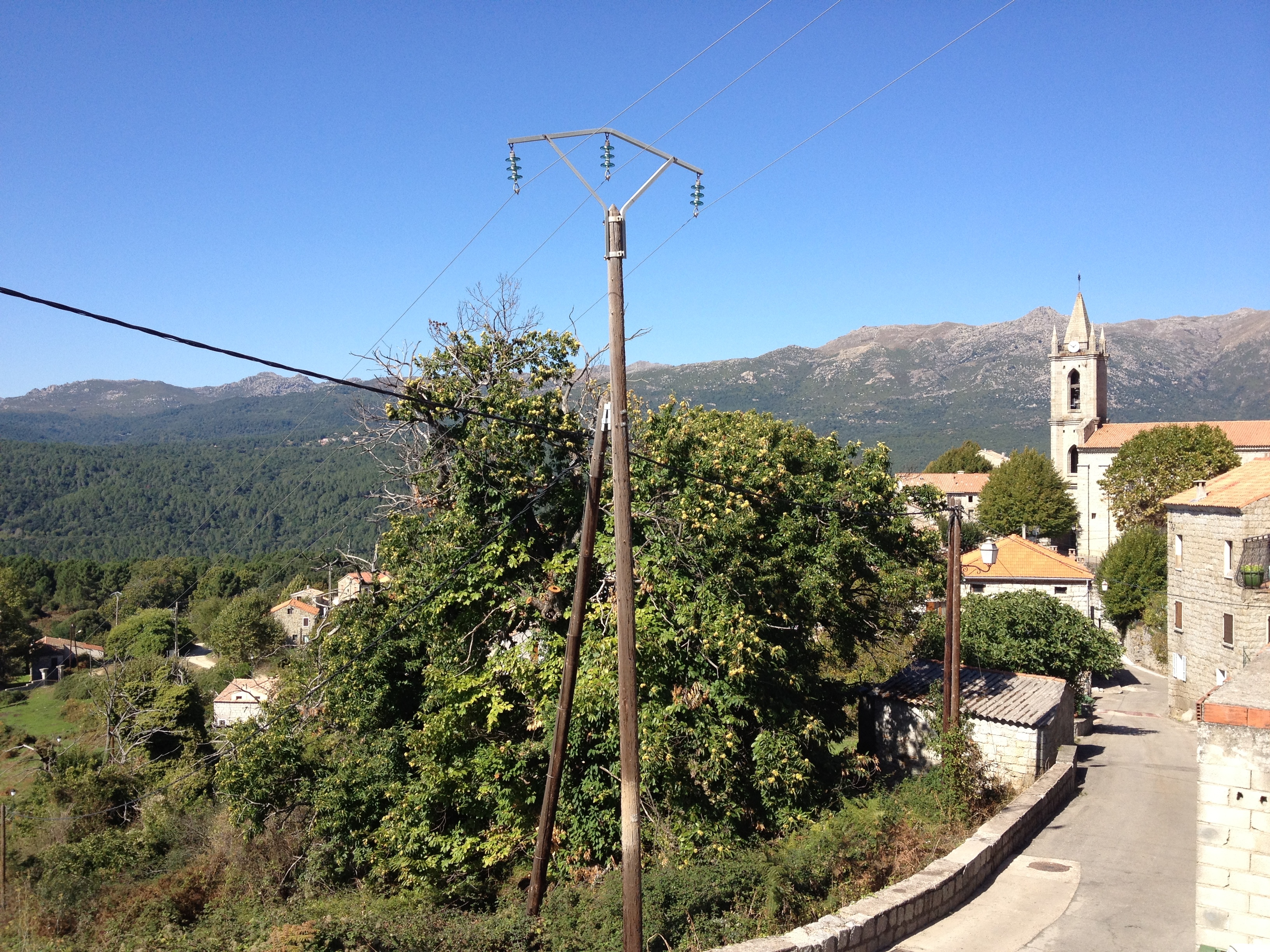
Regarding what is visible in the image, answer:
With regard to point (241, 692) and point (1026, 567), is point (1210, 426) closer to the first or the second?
point (1026, 567)

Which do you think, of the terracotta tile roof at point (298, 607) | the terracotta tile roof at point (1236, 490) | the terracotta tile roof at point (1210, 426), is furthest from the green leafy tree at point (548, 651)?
the terracotta tile roof at point (1210, 426)

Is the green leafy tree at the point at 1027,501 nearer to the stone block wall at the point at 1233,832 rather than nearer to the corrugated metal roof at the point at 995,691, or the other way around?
the corrugated metal roof at the point at 995,691

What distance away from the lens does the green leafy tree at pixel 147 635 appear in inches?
2761

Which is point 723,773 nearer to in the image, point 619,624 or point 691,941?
point 691,941

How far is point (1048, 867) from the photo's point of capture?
41.4 feet

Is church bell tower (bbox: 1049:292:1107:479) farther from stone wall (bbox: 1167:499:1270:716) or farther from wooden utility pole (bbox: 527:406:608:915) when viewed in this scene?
wooden utility pole (bbox: 527:406:608:915)

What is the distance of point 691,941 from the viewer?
29.3ft

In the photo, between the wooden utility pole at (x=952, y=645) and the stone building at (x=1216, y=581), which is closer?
the wooden utility pole at (x=952, y=645)

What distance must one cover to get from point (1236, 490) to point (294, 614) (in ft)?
239

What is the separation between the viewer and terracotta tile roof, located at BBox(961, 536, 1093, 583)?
1588 inches

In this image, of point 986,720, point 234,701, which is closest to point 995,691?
point 986,720

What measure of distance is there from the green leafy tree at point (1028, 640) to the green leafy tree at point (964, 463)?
78603 millimetres

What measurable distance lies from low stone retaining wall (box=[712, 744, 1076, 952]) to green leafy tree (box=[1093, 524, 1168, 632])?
108 feet

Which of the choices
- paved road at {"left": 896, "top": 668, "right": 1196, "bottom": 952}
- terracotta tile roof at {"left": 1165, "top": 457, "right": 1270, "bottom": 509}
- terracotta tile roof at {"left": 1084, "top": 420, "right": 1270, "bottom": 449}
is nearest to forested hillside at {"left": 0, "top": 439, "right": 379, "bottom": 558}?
terracotta tile roof at {"left": 1084, "top": 420, "right": 1270, "bottom": 449}
